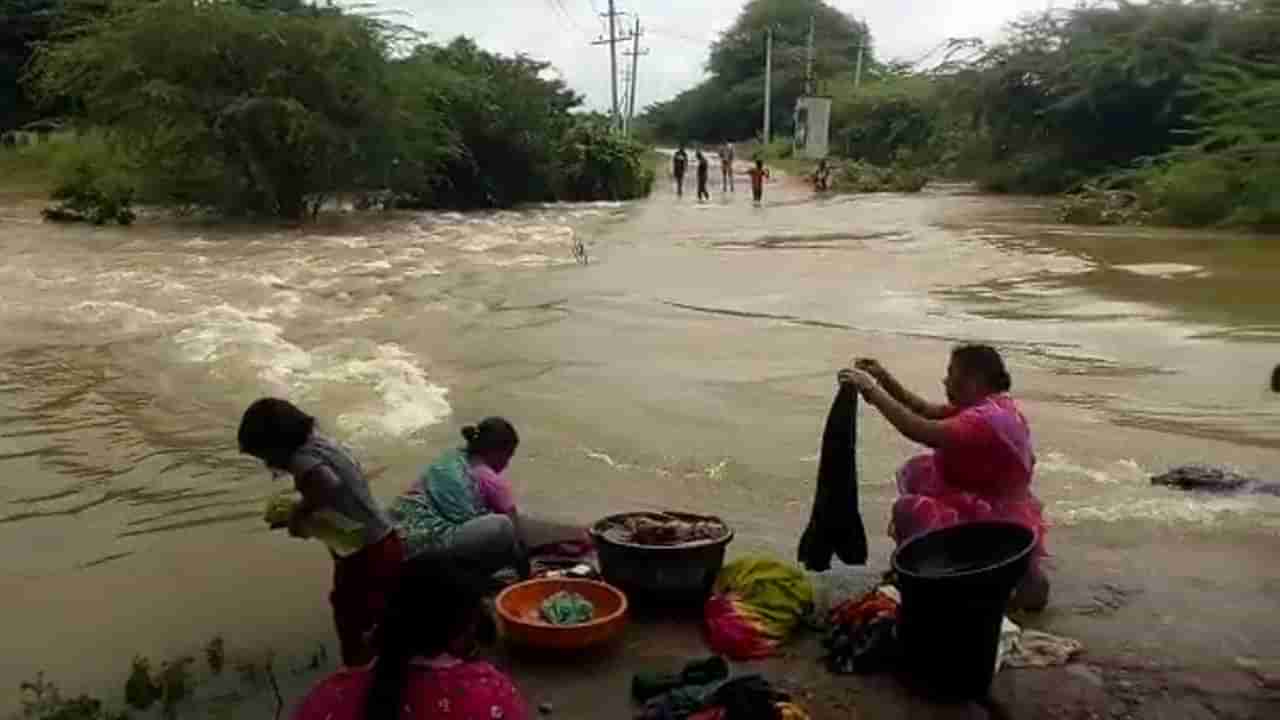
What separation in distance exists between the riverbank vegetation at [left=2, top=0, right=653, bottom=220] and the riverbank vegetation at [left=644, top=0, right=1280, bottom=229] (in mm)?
16255

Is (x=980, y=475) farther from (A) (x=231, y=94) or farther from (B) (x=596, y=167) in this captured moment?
(B) (x=596, y=167)

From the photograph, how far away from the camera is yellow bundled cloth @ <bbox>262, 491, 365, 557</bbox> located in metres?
4.78

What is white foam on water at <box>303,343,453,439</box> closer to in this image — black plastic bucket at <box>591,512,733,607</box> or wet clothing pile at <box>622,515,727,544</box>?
wet clothing pile at <box>622,515,727,544</box>

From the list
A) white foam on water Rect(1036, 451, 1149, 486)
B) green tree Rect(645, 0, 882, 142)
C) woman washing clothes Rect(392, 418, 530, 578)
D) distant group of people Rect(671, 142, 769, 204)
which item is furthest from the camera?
green tree Rect(645, 0, 882, 142)

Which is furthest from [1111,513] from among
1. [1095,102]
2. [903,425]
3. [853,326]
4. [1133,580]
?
[1095,102]

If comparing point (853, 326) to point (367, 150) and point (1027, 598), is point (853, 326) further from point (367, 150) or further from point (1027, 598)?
point (367, 150)

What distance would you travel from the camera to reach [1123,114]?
142ft

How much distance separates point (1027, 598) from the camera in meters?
5.96

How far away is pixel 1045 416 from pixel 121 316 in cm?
1068

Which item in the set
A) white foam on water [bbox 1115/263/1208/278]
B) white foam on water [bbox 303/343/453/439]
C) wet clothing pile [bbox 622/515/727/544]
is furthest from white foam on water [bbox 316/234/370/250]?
wet clothing pile [bbox 622/515/727/544]

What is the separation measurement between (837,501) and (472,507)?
1455mm

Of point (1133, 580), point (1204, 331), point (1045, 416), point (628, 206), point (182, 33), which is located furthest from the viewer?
point (628, 206)

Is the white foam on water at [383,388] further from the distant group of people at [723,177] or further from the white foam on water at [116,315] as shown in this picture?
the distant group of people at [723,177]

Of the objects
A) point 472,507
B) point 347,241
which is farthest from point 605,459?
point 347,241
